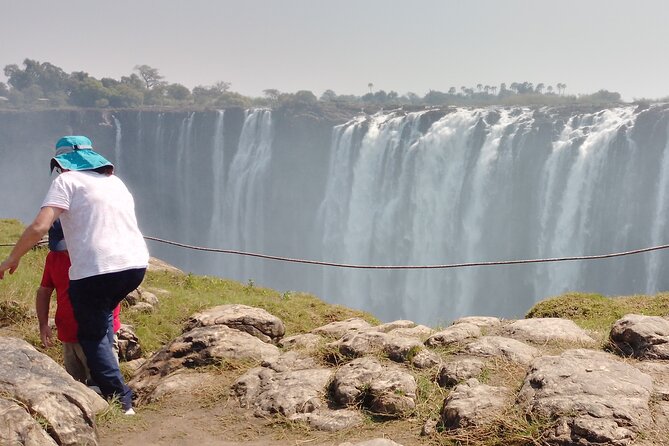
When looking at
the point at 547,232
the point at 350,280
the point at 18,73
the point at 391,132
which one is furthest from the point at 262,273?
the point at 18,73

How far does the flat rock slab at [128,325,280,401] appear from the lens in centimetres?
Result: 592

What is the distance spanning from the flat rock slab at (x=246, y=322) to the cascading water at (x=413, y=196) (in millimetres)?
33604

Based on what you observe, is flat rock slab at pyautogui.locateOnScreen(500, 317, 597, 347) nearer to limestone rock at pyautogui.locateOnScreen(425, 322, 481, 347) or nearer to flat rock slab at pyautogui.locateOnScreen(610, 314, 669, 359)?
flat rock slab at pyautogui.locateOnScreen(610, 314, 669, 359)

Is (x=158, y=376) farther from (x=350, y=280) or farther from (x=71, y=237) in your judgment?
(x=350, y=280)

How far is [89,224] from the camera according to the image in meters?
4.62

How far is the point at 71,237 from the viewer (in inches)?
183

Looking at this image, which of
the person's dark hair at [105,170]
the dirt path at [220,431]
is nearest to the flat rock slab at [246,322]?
the dirt path at [220,431]

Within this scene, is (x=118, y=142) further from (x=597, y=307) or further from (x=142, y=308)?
(x=597, y=307)

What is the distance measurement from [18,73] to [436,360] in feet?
414

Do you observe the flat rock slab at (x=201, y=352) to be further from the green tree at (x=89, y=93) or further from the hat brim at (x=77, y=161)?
the green tree at (x=89, y=93)

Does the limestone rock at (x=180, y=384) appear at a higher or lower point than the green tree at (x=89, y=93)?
lower

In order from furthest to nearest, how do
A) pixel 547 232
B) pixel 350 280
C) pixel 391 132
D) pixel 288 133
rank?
pixel 288 133, pixel 350 280, pixel 391 132, pixel 547 232

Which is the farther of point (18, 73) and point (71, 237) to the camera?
point (18, 73)

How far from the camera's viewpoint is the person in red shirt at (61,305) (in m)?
5.20
